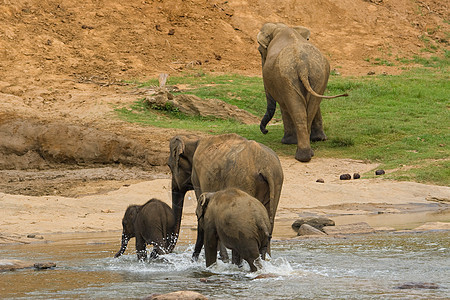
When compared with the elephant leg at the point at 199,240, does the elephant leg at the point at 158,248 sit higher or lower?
lower

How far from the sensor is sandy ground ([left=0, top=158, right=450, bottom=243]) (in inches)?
500

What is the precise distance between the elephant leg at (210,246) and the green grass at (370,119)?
874 centimetres

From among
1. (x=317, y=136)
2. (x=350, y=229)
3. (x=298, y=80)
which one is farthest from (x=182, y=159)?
(x=317, y=136)

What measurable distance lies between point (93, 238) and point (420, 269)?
523 centimetres

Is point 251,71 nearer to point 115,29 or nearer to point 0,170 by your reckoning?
point 115,29

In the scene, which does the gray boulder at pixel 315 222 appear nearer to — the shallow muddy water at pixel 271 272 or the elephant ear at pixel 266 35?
the shallow muddy water at pixel 271 272

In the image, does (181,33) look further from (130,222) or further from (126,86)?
(130,222)

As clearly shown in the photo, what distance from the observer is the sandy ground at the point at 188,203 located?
12703mm

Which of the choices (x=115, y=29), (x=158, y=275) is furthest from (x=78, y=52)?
(x=158, y=275)

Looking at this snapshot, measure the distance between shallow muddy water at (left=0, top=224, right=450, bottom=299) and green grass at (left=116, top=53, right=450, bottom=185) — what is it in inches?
269

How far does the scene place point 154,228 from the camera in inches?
Answer: 388

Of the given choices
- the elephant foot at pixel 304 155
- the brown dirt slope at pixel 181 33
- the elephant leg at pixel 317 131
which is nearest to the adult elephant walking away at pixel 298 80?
the elephant foot at pixel 304 155

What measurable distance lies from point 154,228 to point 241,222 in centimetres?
226

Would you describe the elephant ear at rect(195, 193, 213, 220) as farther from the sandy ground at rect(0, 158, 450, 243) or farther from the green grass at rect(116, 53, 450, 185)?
the green grass at rect(116, 53, 450, 185)
